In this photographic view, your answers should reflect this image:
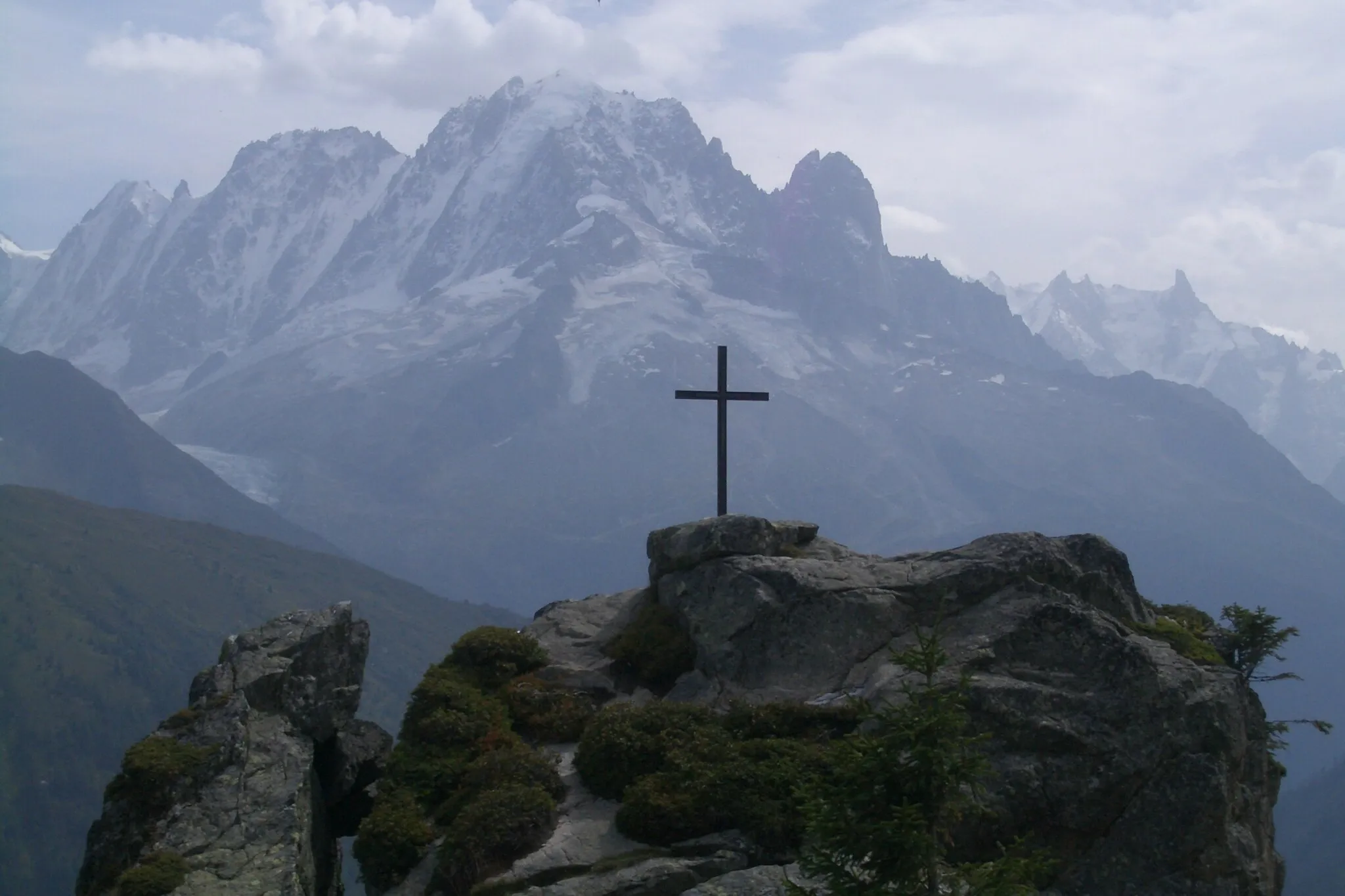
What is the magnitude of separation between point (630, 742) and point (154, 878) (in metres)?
7.20

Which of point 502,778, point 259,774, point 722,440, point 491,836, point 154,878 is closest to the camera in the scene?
point 154,878

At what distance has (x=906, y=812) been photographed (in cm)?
1289

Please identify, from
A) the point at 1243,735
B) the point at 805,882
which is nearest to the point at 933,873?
the point at 805,882

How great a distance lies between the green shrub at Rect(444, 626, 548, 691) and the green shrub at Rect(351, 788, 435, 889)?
4785mm

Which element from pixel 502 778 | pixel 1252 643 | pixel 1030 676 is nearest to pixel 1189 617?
pixel 1252 643

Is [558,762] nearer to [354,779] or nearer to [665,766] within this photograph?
[665,766]

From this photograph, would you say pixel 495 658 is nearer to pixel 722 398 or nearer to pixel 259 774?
pixel 259 774

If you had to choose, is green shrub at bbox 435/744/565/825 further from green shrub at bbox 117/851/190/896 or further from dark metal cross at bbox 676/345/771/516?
dark metal cross at bbox 676/345/771/516

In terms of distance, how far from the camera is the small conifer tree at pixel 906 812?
42.7 feet

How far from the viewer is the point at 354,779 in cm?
2184

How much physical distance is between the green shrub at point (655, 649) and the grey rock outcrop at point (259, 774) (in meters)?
4.80

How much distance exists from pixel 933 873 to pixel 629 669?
11.3 metres

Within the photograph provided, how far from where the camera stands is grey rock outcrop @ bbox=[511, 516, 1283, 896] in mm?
17797

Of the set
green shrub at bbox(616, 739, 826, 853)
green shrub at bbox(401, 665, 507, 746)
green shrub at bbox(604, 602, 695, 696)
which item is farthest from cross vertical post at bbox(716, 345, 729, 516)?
green shrub at bbox(616, 739, 826, 853)
